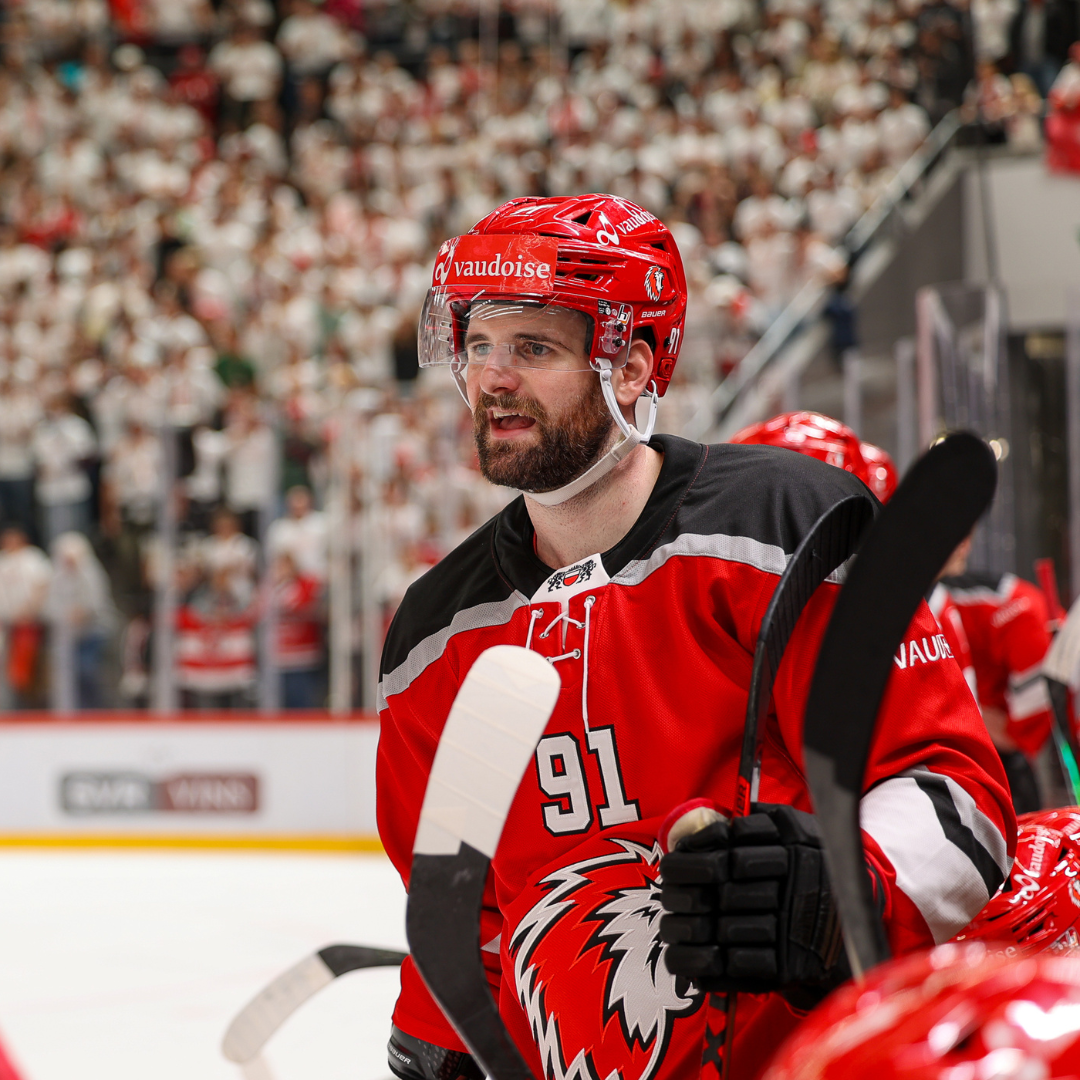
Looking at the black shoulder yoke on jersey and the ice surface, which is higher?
the black shoulder yoke on jersey

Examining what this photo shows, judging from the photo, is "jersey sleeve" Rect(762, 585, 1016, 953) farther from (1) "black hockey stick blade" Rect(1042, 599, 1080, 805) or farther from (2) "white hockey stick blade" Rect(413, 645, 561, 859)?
(1) "black hockey stick blade" Rect(1042, 599, 1080, 805)

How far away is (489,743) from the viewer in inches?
40.1

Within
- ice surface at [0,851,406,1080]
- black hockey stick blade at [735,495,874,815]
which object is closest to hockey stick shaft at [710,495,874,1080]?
black hockey stick blade at [735,495,874,815]

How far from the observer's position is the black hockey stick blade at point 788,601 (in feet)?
3.62

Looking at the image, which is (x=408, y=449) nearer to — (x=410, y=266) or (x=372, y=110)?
(x=410, y=266)

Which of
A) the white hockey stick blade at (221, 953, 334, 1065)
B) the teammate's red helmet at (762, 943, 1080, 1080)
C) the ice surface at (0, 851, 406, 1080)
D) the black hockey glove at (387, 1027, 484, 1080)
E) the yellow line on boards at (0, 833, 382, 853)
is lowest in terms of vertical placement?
the yellow line on boards at (0, 833, 382, 853)

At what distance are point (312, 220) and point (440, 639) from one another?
8247 mm

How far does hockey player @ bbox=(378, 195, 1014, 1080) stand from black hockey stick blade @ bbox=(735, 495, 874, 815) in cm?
12

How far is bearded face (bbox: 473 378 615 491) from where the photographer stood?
1492mm

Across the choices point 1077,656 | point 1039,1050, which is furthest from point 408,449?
point 1039,1050

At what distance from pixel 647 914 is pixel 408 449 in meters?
4.43

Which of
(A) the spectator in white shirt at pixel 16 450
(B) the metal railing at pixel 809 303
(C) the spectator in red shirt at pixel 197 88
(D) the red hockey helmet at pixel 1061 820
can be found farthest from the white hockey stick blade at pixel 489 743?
(C) the spectator in red shirt at pixel 197 88

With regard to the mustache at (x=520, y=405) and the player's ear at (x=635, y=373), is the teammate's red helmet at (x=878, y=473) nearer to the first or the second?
the player's ear at (x=635, y=373)

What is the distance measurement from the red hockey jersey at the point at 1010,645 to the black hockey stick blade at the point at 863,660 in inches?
91.1
